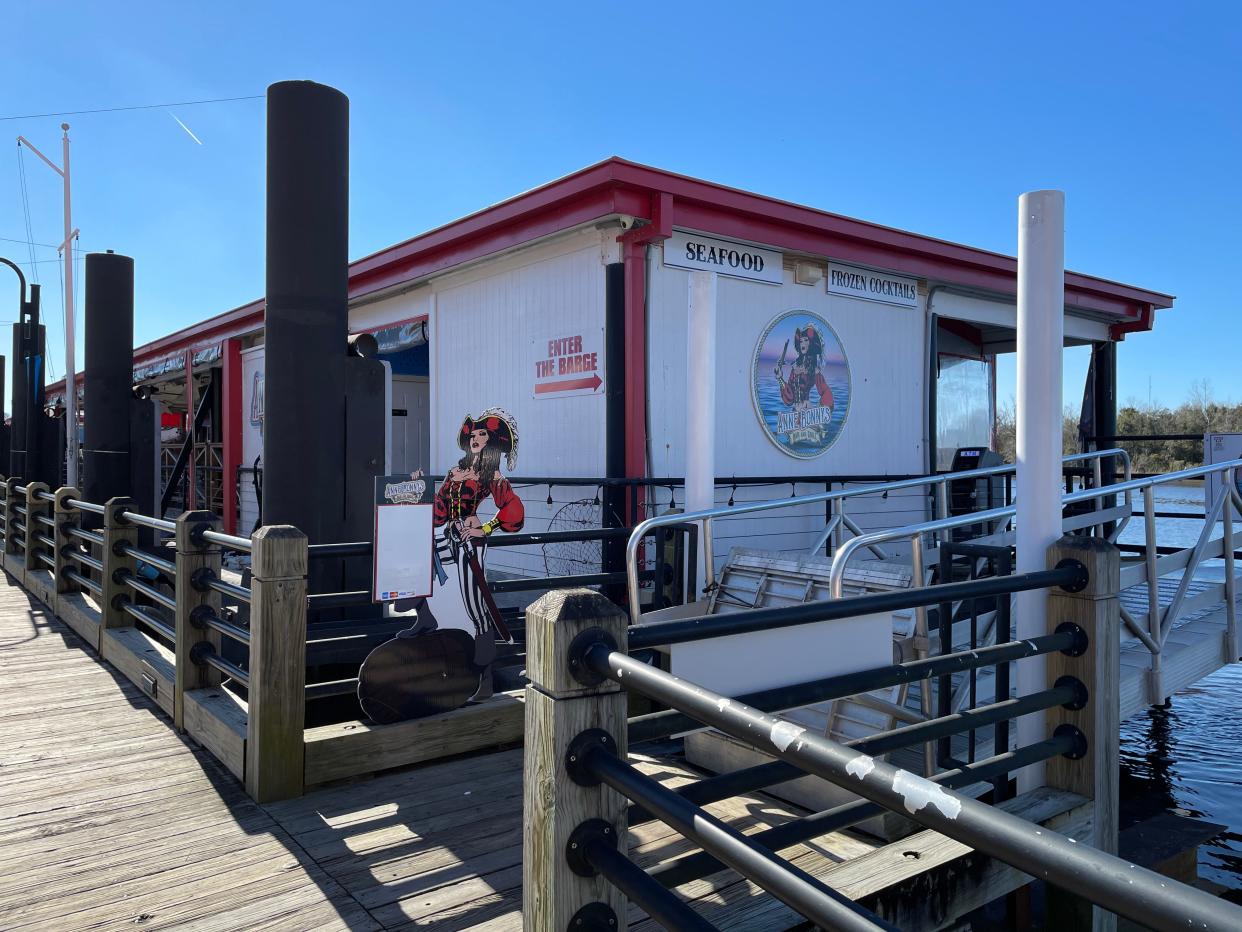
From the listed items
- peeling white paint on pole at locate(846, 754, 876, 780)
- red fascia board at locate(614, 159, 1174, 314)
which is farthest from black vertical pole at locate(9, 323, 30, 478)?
peeling white paint on pole at locate(846, 754, 876, 780)

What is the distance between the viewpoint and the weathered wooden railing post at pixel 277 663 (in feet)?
11.6

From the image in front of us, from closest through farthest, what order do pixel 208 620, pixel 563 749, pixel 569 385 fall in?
pixel 563 749 < pixel 208 620 < pixel 569 385

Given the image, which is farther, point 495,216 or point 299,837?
point 495,216

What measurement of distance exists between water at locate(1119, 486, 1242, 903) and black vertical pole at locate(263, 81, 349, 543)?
5.47 m

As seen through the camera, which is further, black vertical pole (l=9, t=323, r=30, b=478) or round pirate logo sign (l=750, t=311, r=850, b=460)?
black vertical pole (l=9, t=323, r=30, b=478)

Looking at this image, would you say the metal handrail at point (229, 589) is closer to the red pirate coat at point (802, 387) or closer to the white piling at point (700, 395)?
the white piling at point (700, 395)

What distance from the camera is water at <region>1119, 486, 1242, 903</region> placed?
579 centimetres

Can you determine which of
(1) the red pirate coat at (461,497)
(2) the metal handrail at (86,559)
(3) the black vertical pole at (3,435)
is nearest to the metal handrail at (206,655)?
(1) the red pirate coat at (461,497)

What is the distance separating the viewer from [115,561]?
20.0ft

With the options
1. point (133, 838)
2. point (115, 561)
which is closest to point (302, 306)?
point (133, 838)

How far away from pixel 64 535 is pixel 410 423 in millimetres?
5442

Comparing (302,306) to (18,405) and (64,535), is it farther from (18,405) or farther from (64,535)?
(18,405)

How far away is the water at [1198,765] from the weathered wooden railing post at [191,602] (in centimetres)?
559

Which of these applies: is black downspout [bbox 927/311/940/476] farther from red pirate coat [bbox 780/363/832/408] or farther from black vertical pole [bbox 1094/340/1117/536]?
black vertical pole [bbox 1094/340/1117/536]
